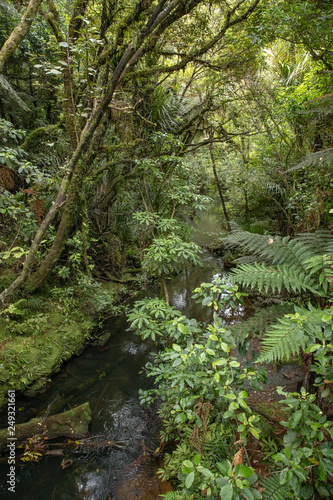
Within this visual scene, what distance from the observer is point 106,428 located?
10.6 ft

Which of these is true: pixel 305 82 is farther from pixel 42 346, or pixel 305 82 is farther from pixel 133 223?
pixel 42 346

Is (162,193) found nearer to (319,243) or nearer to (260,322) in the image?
(319,243)

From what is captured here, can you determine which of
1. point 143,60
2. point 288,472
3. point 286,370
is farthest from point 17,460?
point 143,60

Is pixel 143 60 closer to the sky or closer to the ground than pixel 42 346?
closer to the sky

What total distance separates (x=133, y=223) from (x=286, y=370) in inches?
157

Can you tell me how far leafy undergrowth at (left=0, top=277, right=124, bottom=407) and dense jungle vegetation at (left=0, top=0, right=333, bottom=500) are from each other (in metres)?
0.02

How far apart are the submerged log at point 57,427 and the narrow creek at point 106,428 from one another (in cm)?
18

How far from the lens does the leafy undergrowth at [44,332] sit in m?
3.43

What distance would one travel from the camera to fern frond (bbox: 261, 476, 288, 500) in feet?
4.42

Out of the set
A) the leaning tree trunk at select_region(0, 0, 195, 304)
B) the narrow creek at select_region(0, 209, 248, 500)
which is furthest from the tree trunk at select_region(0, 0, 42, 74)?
the narrow creek at select_region(0, 209, 248, 500)

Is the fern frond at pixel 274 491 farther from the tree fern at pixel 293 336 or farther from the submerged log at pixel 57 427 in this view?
the submerged log at pixel 57 427

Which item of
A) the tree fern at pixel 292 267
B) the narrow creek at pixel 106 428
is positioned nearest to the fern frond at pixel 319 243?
the tree fern at pixel 292 267

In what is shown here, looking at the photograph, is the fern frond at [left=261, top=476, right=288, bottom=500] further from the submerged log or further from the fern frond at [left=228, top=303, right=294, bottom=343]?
the submerged log

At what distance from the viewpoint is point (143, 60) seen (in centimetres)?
412
